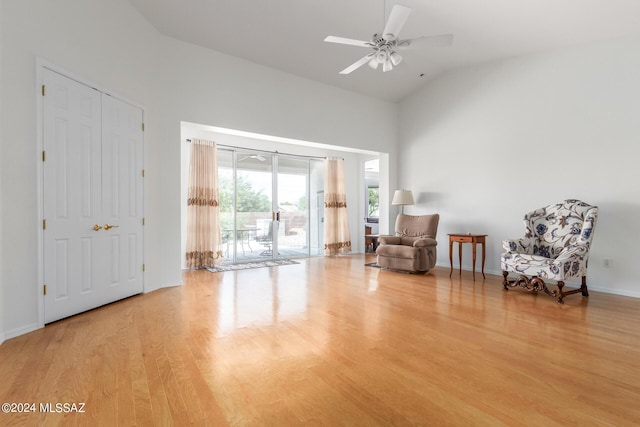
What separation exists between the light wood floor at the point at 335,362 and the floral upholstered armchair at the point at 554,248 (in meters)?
0.33

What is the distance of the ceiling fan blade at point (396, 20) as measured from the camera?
295cm

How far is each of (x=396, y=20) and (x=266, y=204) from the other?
15.5 feet

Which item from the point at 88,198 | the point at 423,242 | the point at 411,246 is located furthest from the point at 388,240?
the point at 88,198

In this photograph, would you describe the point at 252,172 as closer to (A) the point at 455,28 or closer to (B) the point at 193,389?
(A) the point at 455,28

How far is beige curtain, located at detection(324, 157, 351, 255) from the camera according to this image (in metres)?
7.77

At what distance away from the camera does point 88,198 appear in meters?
3.32

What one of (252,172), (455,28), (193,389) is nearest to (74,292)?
(193,389)

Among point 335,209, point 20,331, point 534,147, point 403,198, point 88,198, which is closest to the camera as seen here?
point 20,331

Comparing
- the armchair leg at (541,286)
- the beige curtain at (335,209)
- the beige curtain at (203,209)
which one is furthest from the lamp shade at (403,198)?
the beige curtain at (203,209)

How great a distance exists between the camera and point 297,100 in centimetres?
585

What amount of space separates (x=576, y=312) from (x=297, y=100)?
518cm

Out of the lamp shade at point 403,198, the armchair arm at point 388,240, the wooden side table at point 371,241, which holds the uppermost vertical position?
the lamp shade at point 403,198

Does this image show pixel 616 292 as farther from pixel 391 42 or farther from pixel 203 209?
pixel 203 209

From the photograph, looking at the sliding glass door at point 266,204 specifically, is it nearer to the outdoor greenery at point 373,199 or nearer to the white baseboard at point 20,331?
the white baseboard at point 20,331
